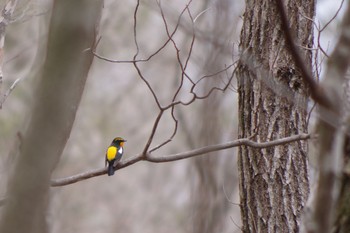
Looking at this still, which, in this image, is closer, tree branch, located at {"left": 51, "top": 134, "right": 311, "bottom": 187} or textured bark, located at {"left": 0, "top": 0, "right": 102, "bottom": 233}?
textured bark, located at {"left": 0, "top": 0, "right": 102, "bottom": 233}

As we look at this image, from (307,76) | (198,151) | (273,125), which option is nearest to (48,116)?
(307,76)

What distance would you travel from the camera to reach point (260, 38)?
4.53m

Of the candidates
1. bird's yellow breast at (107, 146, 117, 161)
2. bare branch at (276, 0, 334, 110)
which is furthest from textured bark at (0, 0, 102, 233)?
bird's yellow breast at (107, 146, 117, 161)

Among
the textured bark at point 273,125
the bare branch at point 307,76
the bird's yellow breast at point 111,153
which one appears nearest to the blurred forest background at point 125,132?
the bird's yellow breast at point 111,153

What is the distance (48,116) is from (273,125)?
2725mm

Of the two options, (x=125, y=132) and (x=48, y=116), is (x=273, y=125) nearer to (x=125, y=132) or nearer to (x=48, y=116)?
(x=48, y=116)

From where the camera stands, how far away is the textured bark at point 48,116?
1.91m

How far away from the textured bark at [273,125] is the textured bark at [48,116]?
2540 mm

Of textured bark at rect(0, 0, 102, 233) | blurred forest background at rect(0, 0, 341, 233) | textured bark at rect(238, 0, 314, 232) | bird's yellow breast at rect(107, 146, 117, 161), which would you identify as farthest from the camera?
blurred forest background at rect(0, 0, 341, 233)

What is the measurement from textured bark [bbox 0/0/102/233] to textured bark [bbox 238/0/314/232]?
8.33ft

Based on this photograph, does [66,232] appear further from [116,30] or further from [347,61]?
[347,61]

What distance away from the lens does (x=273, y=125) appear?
446 cm

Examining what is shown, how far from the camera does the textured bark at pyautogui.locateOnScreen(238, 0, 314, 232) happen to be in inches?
174

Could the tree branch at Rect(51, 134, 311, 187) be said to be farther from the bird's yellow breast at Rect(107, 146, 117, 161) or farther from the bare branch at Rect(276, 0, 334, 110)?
the bird's yellow breast at Rect(107, 146, 117, 161)
